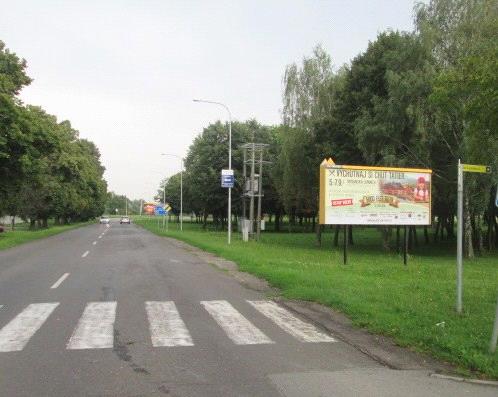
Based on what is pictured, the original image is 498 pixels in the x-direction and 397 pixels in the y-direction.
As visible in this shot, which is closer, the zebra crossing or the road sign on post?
the zebra crossing

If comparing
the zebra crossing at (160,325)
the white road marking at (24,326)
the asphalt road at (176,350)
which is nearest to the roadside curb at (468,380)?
the asphalt road at (176,350)

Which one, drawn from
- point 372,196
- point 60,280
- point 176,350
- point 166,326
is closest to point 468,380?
point 176,350

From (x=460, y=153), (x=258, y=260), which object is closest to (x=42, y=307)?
(x=258, y=260)

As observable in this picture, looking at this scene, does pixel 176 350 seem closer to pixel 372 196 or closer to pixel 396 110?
pixel 372 196

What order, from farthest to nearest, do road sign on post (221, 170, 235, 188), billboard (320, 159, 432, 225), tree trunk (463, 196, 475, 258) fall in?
road sign on post (221, 170, 235, 188), tree trunk (463, 196, 475, 258), billboard (320, 159, 432, 225)

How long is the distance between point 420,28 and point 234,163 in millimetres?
31280

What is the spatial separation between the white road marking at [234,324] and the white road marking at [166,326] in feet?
2.00

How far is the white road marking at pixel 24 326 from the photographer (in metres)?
7.24

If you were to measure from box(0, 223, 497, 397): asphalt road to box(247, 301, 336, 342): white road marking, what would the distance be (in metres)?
0.02

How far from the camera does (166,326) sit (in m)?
8.46

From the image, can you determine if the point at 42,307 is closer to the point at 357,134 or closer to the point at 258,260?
the point at 258,260

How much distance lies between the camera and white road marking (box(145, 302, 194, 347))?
24.4 ft

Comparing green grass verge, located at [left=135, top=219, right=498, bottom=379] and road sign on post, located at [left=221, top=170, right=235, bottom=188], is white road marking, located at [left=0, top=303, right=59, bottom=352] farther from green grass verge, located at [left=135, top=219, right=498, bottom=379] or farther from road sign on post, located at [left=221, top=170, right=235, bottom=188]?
road sign on post, located at [left=221, top=170, right=235, bottom=188]

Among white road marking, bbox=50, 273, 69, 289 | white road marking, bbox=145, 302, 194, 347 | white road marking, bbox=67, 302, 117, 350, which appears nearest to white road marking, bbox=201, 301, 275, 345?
white road marking, bbox=145, 302, 194, 347
